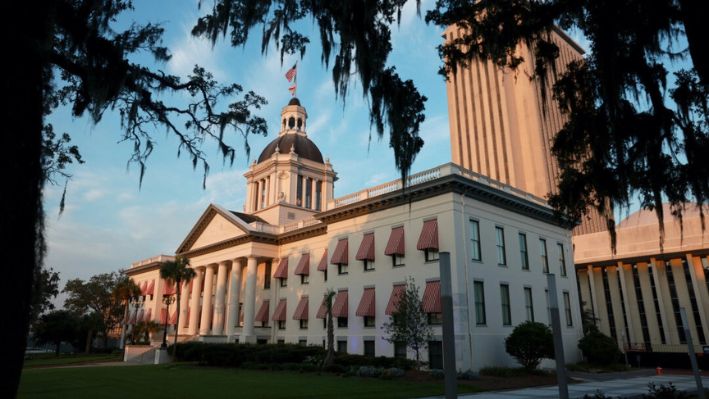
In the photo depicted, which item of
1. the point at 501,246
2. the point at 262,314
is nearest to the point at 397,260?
Result: the point at 501,246

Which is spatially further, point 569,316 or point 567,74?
point 569,316

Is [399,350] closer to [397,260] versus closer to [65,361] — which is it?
[397,260]

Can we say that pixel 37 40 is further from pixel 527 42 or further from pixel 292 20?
pixel 527 42

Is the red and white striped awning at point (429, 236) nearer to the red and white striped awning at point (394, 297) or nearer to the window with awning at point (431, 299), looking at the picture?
the window with awning at point (431, 299)

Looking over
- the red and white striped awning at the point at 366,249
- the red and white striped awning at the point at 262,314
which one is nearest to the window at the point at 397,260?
the red and white striped awning at the point at 366,249

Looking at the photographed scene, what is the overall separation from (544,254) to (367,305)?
44.5 feet

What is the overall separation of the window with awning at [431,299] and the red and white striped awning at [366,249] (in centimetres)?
522

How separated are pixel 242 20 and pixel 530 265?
28.3 m

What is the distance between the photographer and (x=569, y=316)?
35031 mm

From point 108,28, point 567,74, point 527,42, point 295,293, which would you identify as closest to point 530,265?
point 295,293

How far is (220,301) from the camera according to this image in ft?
148

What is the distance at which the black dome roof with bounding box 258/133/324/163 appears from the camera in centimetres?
5703

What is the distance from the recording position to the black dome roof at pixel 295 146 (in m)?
57.0

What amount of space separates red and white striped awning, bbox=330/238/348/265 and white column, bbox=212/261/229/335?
50.5ft
